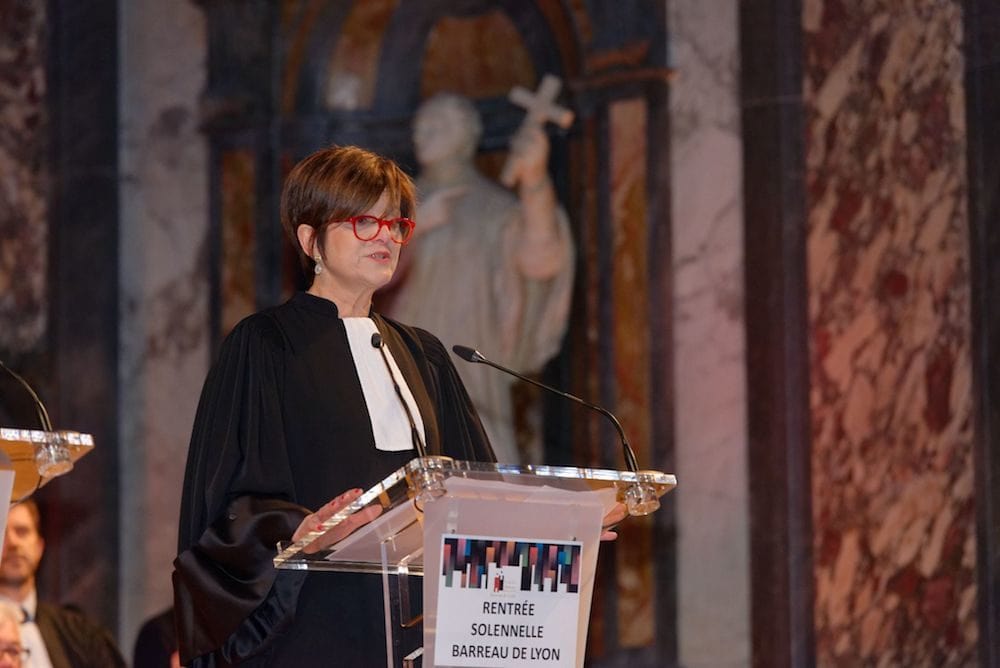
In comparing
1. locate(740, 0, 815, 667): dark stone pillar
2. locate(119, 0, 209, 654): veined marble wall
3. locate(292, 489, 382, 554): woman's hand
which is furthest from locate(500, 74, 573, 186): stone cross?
locate(292, 489, 382, 554): woman's hand

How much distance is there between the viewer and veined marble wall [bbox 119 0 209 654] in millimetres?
7676

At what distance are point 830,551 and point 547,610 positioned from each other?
322 centimetres

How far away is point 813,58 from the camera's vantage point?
21.1ft

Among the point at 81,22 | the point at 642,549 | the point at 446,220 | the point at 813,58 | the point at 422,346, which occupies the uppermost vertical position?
the point at 81,22

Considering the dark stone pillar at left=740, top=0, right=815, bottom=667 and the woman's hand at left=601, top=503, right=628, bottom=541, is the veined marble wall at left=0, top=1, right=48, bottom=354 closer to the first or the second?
the dark stone pillar at left=740, top=0, right=815, bottom=667

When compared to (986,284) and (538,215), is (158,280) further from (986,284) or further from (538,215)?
(986,284)

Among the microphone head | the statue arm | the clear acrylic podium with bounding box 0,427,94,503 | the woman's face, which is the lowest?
the clear acrylic podium with bounding box 0,427,94,503

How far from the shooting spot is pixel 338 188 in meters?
3.68

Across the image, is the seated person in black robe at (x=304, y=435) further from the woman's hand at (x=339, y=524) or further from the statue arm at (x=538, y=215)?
the statue arm at (x=538, y=215)

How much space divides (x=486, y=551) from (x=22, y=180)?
5.06m

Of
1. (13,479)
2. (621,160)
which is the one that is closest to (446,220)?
(621,160)

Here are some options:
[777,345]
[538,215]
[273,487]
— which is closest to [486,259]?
[538,215]

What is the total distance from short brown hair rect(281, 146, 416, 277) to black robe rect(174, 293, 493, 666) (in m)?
0.23

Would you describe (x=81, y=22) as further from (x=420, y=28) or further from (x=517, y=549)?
(x=517, y=549)
